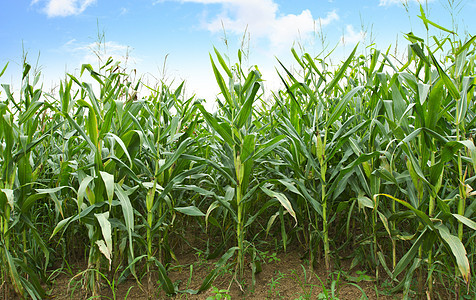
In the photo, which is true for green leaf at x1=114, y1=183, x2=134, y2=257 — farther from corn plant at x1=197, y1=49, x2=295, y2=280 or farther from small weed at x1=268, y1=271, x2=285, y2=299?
small weed at x1=268, y1=271, x2=285, y2=299

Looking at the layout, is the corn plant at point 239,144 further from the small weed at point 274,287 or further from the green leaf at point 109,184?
the green leaf at point 109,184

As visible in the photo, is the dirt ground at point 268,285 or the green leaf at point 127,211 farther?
the dirt ground at point 268,285

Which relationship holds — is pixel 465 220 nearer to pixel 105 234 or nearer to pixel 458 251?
pixel 458 251

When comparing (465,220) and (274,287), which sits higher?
(465,220)

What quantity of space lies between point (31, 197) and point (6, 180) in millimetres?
162

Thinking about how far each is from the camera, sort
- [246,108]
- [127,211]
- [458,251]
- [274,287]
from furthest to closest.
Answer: [274,287], [246,108], [127,211], [458,251]

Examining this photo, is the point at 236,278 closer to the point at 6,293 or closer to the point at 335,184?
the point at 335,184

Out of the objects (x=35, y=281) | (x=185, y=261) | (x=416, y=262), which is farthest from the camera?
(x=185, y=261)

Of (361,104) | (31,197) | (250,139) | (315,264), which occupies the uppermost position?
(361,104)

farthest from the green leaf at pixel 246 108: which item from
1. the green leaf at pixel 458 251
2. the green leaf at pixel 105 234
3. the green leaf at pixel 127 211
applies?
the green leaf at pixel 458 251

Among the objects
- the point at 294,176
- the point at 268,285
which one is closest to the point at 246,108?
the point at 294,176

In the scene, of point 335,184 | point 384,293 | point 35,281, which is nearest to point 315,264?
point 384,293

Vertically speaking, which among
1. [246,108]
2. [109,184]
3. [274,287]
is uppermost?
[246,108]

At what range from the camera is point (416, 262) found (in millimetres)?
1713
